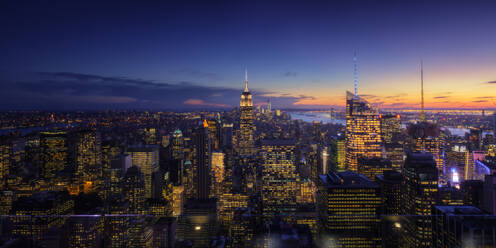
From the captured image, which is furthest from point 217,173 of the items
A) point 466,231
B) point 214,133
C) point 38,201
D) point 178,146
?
point 466,231

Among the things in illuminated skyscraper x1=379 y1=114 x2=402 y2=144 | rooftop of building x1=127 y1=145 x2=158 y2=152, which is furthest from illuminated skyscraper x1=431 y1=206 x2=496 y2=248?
illuminated skyscraper x1=379 y1=114 x2=402 y2=144

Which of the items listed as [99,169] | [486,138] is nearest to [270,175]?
[99,169]

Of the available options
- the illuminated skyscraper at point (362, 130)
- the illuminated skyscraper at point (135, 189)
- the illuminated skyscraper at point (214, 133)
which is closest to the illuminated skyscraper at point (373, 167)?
the illuminated skyscraper at point (362, 130)

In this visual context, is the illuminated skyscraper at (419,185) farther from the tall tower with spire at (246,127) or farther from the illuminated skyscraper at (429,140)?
the tall tower with spire at (246,127)

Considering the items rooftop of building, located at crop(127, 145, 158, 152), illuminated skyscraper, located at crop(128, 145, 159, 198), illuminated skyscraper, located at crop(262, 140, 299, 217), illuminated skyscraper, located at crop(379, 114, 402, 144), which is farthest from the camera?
illuminated skyscraper, located at crop(379, 114, 402, 144)

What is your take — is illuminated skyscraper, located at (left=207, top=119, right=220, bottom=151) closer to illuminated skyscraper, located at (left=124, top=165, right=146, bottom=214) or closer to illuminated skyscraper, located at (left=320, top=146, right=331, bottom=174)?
illuminated skyscraper, located at (left=124, top=165, right=146, bottom=214)

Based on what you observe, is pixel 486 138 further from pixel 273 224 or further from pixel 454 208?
pixel 273 224
